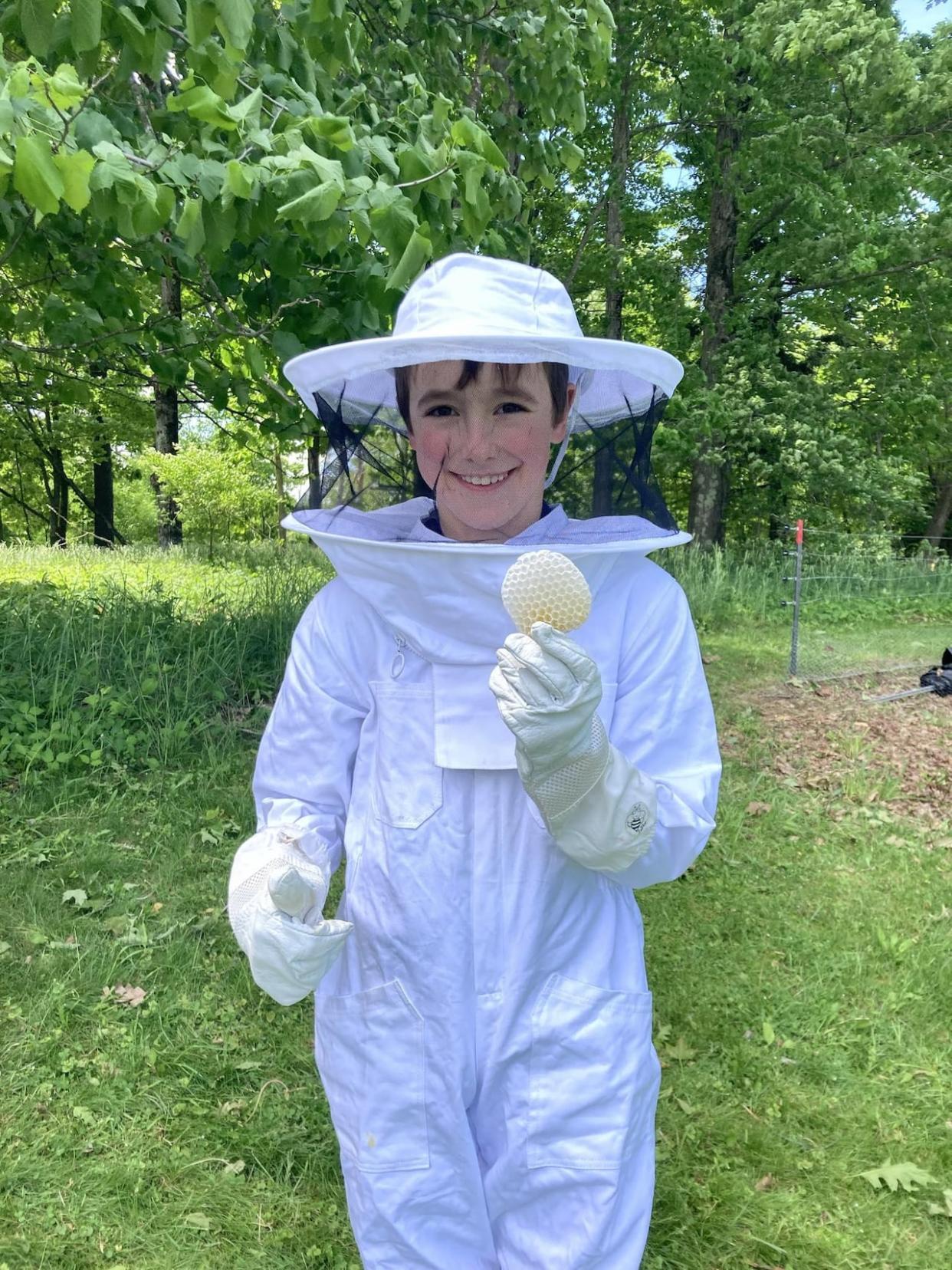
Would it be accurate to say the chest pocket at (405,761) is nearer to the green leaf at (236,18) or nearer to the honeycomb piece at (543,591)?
the honeycomb piece at (543,591)

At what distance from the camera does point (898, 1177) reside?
2.31 m

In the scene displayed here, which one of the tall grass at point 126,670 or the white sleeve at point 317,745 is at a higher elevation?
the white sleeve at point 317,745

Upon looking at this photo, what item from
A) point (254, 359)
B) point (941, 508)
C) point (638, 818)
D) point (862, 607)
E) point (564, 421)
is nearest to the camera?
point (638, 818)

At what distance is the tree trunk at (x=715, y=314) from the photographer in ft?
37.3

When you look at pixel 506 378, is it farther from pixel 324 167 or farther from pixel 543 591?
pixel 324 167

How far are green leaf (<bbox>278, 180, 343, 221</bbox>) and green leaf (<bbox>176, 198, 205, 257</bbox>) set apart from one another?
0.25 m

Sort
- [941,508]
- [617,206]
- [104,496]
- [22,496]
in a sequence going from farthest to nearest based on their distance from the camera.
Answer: [22,496] < [941,508] < [104,496] < [617,206]

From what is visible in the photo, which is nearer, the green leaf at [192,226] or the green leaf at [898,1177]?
the green leaf at [192,226]

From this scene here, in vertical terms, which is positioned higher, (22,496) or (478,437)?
(478,437)

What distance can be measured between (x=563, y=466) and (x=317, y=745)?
0.74m

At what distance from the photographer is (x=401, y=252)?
7.71 ft

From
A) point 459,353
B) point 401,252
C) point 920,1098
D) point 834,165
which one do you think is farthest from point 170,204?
point 834,165

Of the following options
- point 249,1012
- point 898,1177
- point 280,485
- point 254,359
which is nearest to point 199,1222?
point 249,1012

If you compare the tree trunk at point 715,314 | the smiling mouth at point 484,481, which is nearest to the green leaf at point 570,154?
the smiling mouth at point 484,481
